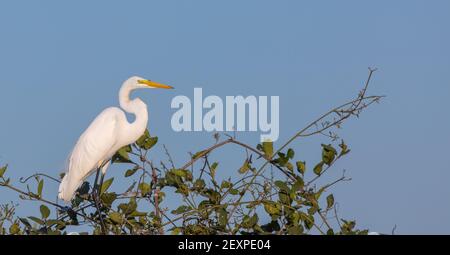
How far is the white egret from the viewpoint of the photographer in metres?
7.61

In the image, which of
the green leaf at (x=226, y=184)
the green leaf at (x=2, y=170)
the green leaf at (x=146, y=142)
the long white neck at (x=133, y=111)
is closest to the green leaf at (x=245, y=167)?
the green leaf at (x=226, y=184)

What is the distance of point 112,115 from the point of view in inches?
315

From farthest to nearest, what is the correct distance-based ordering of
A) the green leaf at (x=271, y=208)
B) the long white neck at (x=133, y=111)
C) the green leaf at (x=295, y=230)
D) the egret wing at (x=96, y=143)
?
the egret wing at (x=96, y=143), the long white neck at (x=133, y=111), the green leaf at (x=271, y=208), the green leaf at (x=295, y=230)

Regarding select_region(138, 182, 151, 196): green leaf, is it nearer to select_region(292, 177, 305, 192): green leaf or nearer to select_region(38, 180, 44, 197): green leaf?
select_region(38, 180, 44, 197): green leaf

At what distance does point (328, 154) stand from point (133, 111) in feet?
9.45

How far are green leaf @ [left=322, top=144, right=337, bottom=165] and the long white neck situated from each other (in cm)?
247

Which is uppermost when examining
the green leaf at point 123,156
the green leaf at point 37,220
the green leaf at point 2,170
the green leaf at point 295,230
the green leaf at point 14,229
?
the green leaf at point 123,156

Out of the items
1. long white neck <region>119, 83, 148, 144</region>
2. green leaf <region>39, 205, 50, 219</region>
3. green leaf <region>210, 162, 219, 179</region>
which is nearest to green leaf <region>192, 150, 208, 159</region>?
green leaf <region>210, 162, 219, 179</region>

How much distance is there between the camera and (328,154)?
5.20 m

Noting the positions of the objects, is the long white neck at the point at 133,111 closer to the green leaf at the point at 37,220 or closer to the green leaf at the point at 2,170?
the green leaf at the point at 2,170

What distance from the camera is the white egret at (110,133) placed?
761cm
